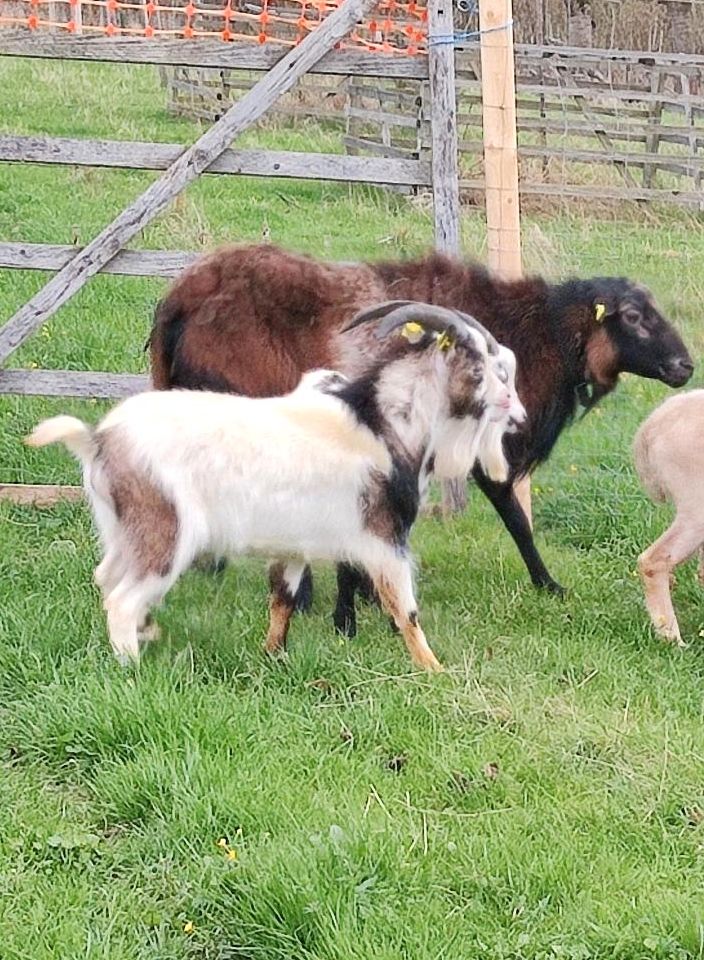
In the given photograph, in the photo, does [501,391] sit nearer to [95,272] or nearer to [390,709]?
[390,709]

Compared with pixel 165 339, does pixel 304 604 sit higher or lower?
lower

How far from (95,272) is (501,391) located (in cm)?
250

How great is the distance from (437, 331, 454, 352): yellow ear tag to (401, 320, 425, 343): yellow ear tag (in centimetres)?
7

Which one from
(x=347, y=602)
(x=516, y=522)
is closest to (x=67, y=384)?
(x=347, y=602)

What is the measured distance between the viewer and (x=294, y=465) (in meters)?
4.99

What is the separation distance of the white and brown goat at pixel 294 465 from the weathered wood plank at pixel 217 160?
5.78ft

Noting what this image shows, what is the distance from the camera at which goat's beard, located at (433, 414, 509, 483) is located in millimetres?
5465

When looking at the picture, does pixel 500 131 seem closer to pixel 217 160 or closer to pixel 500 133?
pixel 500 133

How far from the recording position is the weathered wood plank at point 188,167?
673 cm

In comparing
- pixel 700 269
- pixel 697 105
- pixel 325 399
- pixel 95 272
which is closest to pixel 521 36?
pixel 697 105

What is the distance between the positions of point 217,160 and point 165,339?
3.50ft

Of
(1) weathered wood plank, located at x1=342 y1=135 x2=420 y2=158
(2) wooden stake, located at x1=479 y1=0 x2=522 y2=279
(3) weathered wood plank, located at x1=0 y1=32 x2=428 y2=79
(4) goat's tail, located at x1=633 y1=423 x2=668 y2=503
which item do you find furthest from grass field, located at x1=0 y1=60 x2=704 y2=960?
(1) weathered wood plank, located at x1=342 y1=135 x2=420 y2=158

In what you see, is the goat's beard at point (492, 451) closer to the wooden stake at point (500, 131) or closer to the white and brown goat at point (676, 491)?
the white and brown goat at point (676, 491)

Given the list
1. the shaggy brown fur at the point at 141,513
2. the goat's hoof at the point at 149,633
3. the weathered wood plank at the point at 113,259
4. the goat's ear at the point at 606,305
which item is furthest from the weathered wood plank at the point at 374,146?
the shaggy brown fur at the point at 141,513
